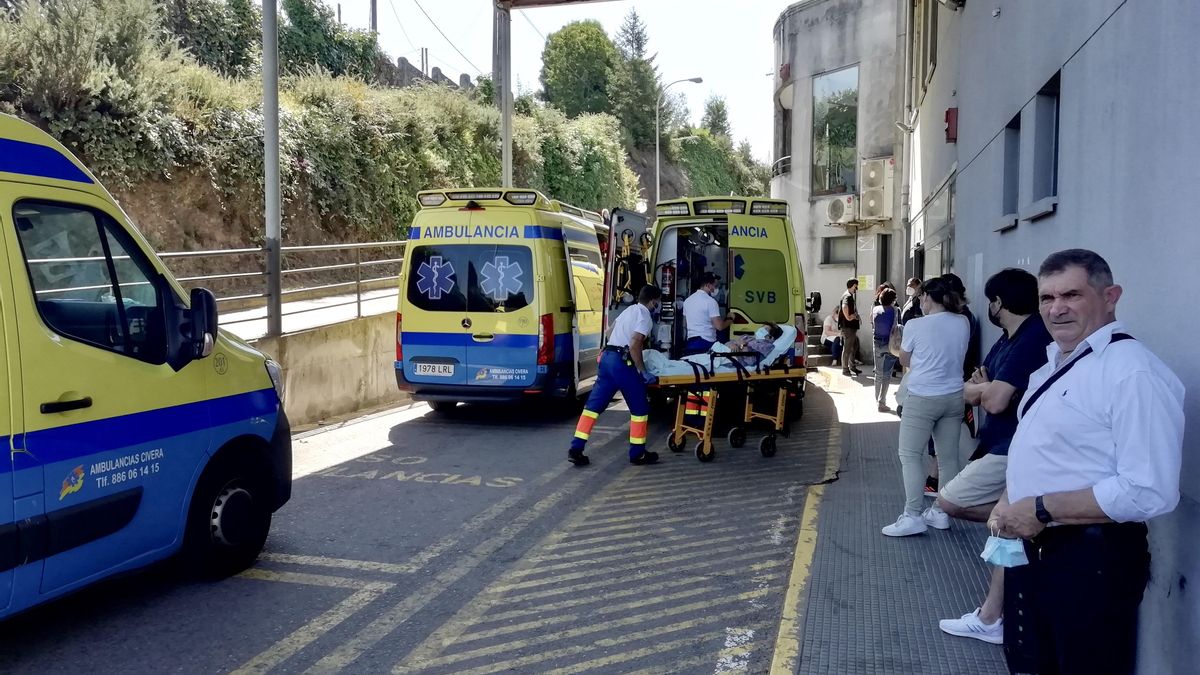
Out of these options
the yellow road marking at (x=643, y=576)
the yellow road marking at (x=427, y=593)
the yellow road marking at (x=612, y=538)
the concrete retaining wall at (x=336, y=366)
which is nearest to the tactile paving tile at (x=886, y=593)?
the yellow road marking at (x=643, y=576)

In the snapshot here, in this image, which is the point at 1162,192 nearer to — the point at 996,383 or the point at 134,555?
the point at 996,383

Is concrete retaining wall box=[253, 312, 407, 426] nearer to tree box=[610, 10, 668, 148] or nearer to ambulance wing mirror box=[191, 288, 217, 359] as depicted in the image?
ambulance wing mirror box=[191, 288, 217, 359]

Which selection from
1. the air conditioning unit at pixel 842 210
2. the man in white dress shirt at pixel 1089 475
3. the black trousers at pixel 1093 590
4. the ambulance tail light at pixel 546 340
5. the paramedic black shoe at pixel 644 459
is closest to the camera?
the man in white dress shirt at pixel 1089 475

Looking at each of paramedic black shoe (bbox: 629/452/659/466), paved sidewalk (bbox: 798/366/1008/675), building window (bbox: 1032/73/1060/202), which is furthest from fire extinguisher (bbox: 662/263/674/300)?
building window (bbox: 1032/73/1060/202)

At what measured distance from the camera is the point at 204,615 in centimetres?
461

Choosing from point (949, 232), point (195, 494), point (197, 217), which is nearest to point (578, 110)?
point (197, 217)

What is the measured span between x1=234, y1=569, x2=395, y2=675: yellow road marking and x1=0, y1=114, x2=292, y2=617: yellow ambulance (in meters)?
0.28

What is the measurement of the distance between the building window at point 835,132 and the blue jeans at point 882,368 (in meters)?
8.12

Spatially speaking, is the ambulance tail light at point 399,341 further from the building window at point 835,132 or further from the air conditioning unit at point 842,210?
the building window at point 835,132

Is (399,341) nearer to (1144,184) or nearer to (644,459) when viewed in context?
(644,459)

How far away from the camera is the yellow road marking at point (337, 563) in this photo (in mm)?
5332

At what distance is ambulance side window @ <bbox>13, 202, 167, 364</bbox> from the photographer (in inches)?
156

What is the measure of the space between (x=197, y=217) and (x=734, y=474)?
38.3 ft

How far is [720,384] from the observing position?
8680 millimetres
